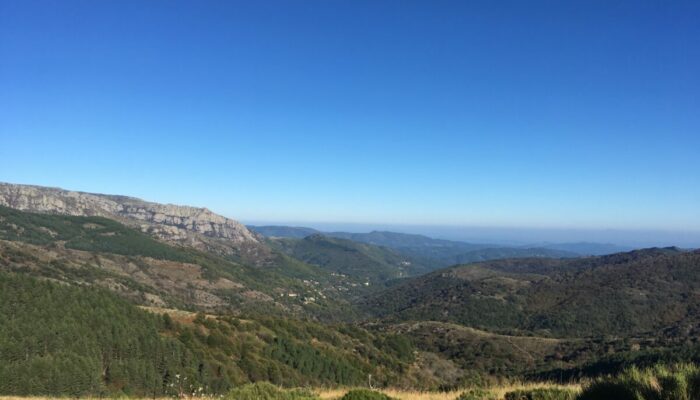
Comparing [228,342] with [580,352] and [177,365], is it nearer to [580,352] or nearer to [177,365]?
[177,365]

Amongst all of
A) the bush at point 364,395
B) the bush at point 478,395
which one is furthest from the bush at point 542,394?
the bush at point 364,395

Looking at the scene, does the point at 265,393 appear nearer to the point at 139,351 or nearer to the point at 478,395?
the point at 478,395

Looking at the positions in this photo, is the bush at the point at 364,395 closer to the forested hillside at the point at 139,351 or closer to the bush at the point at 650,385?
the bush at the point at 650,385

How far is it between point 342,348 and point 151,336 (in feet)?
160

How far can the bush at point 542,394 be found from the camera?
10502 mm

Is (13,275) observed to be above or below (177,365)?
above

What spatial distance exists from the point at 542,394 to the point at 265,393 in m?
7.32

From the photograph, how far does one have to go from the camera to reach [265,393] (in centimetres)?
1227

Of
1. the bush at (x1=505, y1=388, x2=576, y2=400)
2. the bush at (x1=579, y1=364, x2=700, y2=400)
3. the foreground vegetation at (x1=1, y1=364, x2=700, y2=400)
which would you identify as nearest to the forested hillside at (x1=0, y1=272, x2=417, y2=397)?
the foreground vegetation at (x1=1, y1=364, x2=700, y2=400)

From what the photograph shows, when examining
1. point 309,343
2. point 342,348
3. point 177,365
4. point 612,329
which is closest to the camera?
point 177,365

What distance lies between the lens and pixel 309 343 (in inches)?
3907

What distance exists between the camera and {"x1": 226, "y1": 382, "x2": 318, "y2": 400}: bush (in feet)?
39.1

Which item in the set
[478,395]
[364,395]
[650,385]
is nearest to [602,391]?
[650,385]

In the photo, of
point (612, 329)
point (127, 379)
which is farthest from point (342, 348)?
point (612, 329)
